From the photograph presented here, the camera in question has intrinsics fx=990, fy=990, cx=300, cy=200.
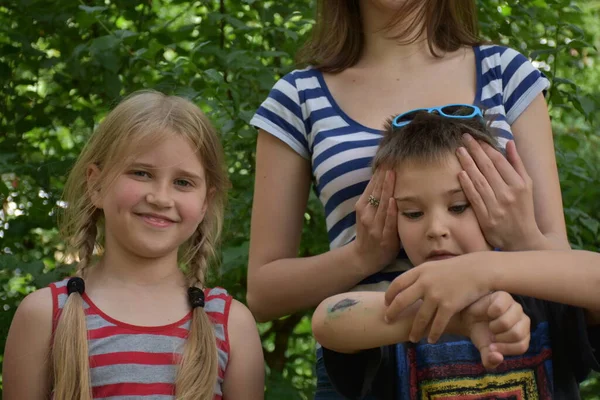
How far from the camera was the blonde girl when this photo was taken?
2.36m

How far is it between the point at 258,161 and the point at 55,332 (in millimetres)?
702

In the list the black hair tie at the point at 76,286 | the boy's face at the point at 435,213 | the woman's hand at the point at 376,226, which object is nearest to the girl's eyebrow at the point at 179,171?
the black hair tie at the point at 76,286

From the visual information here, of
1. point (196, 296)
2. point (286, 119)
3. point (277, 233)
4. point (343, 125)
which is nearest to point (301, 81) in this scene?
point (286, 119)

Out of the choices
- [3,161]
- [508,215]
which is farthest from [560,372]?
[3,161]

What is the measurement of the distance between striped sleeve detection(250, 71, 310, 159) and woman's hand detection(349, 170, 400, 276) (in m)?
0.35

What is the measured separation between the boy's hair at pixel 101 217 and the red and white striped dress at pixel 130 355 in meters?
0.03

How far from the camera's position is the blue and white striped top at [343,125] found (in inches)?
95.8

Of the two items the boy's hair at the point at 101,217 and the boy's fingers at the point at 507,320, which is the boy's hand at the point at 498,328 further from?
the boy's hair at the point at 101,217

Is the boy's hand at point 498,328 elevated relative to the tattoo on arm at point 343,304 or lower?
lower

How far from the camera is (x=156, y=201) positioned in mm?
2453

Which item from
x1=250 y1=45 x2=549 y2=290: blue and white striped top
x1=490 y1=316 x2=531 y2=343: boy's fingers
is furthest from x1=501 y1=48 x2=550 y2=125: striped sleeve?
x1=490 y1=316 x2=531 y2=343: boy's fingers

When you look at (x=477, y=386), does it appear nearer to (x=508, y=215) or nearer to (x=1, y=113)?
(x=508, y=215)

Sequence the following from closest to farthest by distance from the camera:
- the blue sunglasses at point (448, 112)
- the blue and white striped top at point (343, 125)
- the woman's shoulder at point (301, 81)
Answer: the blue sunglasses at point (448, 112)
the blue and white striped top at point (343, 125)
the woman's shoulder at point (301, 81)

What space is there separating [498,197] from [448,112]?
270 mm
